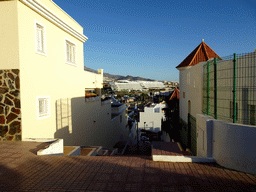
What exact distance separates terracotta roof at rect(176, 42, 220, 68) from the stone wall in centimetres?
1004

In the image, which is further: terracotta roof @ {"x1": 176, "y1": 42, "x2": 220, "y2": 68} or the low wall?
terracotta roof @ {"x1": 176, "y1": 42, "x2": 220, "y2": 68}

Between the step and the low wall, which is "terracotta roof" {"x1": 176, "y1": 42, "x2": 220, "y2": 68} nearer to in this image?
the low wall

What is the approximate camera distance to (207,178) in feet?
14.0

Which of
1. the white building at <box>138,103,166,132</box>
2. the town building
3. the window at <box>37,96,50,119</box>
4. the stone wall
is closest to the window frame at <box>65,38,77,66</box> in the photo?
the window at <box>37,96,50,119</box>

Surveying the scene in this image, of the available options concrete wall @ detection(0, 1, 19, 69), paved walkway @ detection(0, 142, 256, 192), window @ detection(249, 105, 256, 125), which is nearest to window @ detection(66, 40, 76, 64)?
concrete wall @ detection(0, 1, 19, 69)

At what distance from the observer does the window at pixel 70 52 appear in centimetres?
1101

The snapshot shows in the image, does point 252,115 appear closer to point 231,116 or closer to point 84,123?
point 231,116

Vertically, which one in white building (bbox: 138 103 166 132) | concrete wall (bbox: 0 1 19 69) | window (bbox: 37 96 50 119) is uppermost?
concrete wall (bbox: 0 1 19 69)

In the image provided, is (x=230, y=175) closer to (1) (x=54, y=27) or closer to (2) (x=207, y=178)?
(2) (x=207, y=178)

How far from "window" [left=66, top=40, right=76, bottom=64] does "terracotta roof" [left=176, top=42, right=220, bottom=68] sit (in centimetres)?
742

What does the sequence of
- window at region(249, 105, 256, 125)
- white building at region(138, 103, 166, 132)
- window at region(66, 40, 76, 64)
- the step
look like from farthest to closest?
white building at region(138, 103, 166, 132) < window at region(66, 40, 76, 64) < the step < window at region(249, 105, 256, 125)

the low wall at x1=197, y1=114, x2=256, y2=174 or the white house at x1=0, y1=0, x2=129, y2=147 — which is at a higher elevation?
the white house at x1=0, y1=0, x2=129, y2=147

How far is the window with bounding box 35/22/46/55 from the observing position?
26.6 feet

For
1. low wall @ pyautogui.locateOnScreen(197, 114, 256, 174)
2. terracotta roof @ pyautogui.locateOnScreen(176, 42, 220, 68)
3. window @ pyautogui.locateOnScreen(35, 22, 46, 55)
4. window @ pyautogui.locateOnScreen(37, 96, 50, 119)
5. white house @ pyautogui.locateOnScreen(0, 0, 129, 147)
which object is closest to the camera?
low wall @ pyautogui.locateOnScreen(197, 114, 256, 174)
